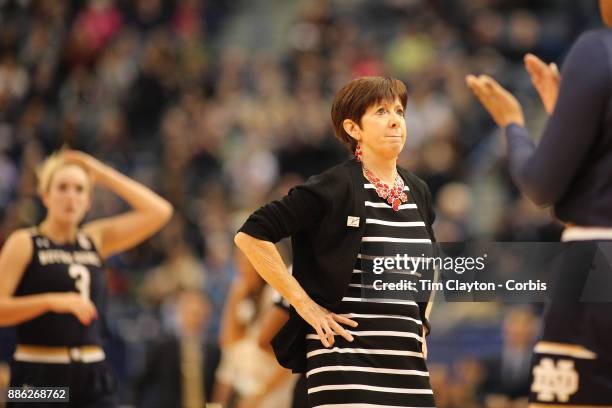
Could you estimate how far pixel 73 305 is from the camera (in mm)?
6082

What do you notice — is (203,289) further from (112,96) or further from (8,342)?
(112,96)

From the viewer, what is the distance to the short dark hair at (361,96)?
446 centimetres

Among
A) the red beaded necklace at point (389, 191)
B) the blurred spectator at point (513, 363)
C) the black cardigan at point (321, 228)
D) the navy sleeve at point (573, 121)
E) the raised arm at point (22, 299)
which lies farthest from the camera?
the blurred spectator at point (513, 363)

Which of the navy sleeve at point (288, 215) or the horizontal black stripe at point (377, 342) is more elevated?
the navy sleeve at point (288, 215)

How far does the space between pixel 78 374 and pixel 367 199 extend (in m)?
2.51

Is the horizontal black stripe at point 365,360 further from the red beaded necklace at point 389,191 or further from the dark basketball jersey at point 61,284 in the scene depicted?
the dark basketball jersey at point 61,284

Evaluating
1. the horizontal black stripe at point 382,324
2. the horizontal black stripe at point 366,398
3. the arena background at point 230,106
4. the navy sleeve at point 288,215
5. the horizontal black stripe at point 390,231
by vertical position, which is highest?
the arena background at point 230,106

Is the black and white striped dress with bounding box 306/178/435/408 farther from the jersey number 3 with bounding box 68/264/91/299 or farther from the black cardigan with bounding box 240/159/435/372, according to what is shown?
the jersey number 3 with bounding box 68/264/91/299

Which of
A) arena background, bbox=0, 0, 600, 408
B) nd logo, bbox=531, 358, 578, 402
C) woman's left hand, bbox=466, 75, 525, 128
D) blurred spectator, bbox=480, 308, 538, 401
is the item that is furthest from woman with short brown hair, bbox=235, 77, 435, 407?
arena background, bbox=0, 0, 600, 408

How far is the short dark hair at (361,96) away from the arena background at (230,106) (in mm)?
6871

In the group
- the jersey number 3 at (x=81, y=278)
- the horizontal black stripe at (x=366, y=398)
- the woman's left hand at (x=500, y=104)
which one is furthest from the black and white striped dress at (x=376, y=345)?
the jersey number 3 at (x=81, y=278)

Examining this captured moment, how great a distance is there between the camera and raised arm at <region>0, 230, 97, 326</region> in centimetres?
602

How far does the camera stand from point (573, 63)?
3531 mm

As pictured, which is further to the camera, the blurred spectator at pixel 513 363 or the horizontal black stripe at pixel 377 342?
the blurred spectator at pixel 513 363
